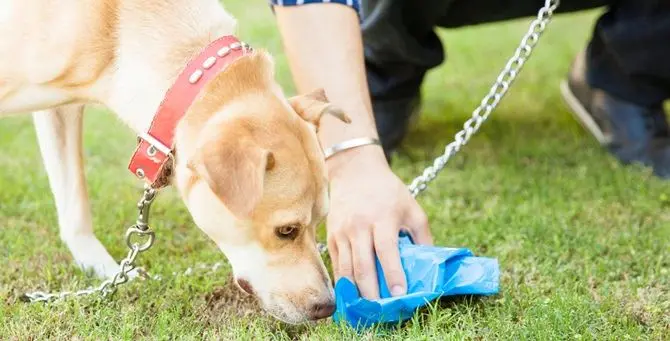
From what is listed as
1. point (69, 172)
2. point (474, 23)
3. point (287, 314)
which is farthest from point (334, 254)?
point (474, 23)

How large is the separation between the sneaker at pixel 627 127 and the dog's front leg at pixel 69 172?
232 cm

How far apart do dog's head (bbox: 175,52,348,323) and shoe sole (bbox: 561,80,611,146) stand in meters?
2.18

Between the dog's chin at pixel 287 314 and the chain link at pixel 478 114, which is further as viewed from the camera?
the chain link at pixel 478 114

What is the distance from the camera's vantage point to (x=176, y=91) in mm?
2512

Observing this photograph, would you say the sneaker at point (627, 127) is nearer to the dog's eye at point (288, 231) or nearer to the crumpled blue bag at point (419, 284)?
the crumpled blue bag at point (419, 284)

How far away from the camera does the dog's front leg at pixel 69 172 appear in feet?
10.4

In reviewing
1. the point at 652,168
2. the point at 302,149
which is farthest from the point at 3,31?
the point at 652,168

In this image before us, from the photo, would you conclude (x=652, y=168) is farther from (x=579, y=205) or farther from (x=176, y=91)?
(x=176, y=91)

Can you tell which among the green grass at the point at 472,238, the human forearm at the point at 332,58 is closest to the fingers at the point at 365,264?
the green grass at the point at 472,238

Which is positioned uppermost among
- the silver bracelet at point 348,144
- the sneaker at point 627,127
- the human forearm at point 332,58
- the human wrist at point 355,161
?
the human forearm at point 332,58

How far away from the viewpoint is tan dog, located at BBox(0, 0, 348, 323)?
243 cm

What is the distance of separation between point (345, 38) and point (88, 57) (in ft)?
2.74

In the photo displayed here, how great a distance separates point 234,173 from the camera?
2.23m

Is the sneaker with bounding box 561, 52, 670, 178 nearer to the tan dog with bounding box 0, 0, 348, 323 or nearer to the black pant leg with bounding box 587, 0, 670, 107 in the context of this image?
the black pant leg with bounding box 587, 0, 670, 107
